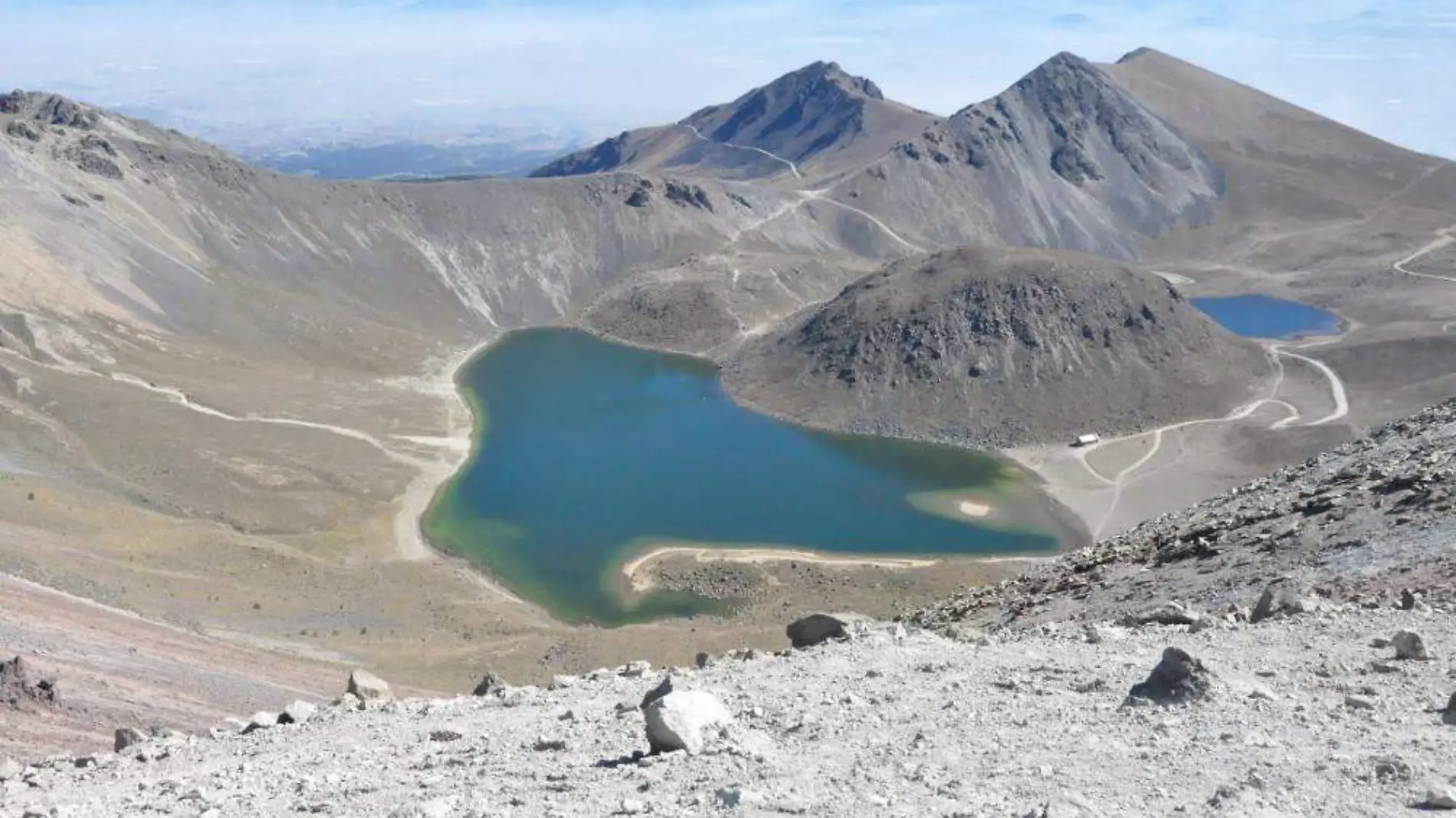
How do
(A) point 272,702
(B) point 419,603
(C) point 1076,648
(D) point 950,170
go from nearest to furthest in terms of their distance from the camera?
(C) point 1076,648 → (A) point 272,702 → (B) point 419,603 → (D) point 950,170

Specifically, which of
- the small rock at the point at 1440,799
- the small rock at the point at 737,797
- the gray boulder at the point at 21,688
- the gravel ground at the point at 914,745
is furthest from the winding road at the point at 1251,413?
the small rock at the point at 737,797

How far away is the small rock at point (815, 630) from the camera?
23.7m

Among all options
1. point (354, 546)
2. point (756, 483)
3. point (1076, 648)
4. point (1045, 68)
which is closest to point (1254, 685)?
point (1076, 648)

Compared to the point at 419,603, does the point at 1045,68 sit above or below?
above

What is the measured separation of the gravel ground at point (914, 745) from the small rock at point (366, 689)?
5.25 feet

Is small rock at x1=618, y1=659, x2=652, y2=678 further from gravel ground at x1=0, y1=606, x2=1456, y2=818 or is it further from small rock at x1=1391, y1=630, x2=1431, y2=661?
small rock at x1=1391, y1=630, x2=1431, y2=661

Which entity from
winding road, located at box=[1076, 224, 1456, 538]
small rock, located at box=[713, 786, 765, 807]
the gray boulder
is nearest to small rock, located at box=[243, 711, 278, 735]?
the gray boulder

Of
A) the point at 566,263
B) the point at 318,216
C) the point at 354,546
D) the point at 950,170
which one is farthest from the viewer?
the point at 950,170

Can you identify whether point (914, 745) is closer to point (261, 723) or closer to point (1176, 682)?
point (1176, 682)

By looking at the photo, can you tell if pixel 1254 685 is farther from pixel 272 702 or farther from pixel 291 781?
pixel 272 702

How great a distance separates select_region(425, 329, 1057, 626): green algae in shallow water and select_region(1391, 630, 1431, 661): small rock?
44180 millimetres

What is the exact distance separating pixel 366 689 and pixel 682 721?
1171 centimetres

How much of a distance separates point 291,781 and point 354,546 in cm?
5043

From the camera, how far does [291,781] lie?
15680 mm
